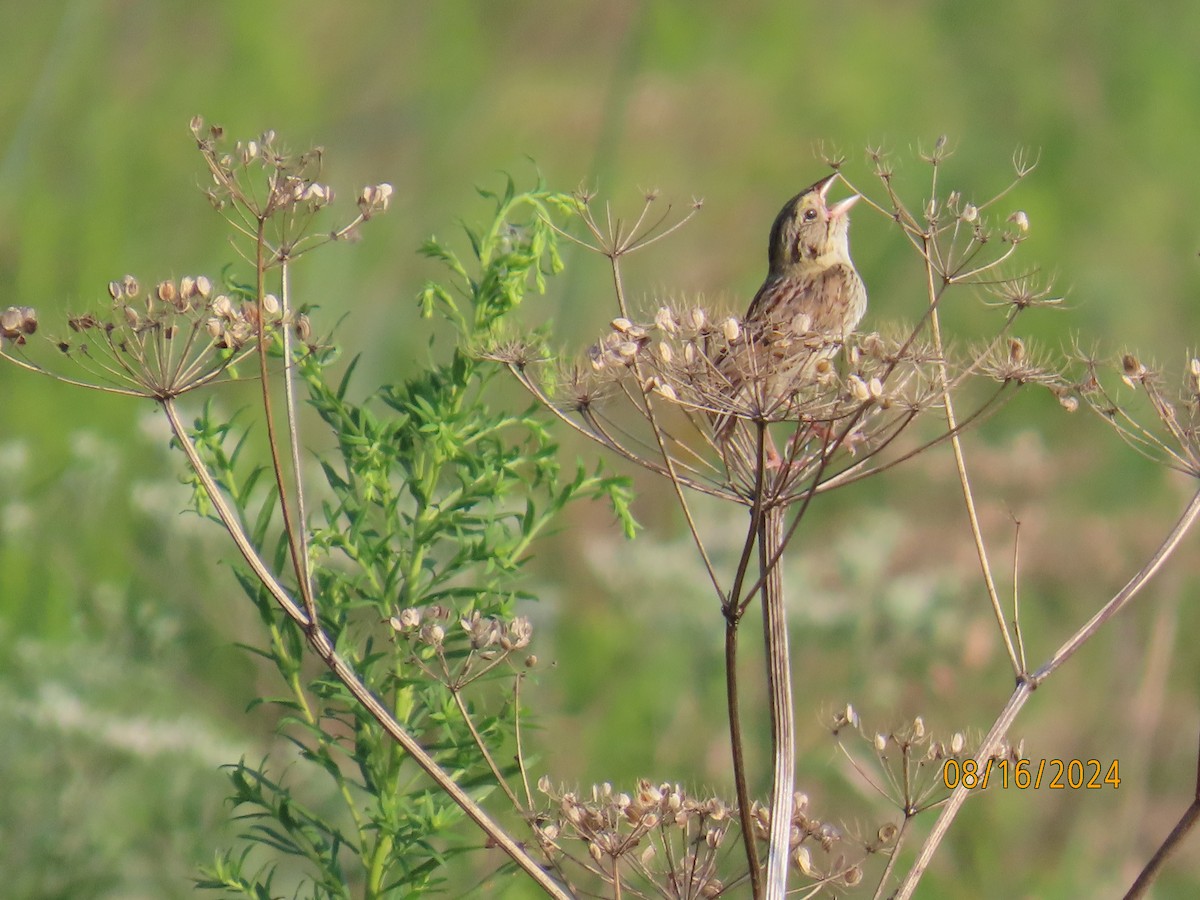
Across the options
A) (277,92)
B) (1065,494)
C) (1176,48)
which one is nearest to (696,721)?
(1065,494)

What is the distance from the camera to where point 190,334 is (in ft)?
7.55

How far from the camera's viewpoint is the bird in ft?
7.52

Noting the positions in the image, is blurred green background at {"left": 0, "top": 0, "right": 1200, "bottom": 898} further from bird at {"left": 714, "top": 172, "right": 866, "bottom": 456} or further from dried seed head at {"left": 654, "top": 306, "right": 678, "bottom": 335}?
dried seed head at {"left": 654, "top": 306, "right": 678, "bottom": 335}

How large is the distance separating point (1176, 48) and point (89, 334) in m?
8.99

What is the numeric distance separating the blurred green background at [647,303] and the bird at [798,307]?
423 mm

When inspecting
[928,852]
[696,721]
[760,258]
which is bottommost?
[928,852]

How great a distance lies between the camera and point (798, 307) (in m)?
4.19

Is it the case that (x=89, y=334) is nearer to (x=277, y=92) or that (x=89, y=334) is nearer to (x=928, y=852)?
(x=928, y=852)

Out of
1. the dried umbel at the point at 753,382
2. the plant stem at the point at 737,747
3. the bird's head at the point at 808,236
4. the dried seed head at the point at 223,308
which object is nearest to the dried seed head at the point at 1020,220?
the dried umbel at the point at 753,382

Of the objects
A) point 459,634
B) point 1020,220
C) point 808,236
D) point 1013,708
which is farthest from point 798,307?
point 1013,708

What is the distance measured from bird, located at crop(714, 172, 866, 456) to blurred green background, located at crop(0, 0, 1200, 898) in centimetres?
42
